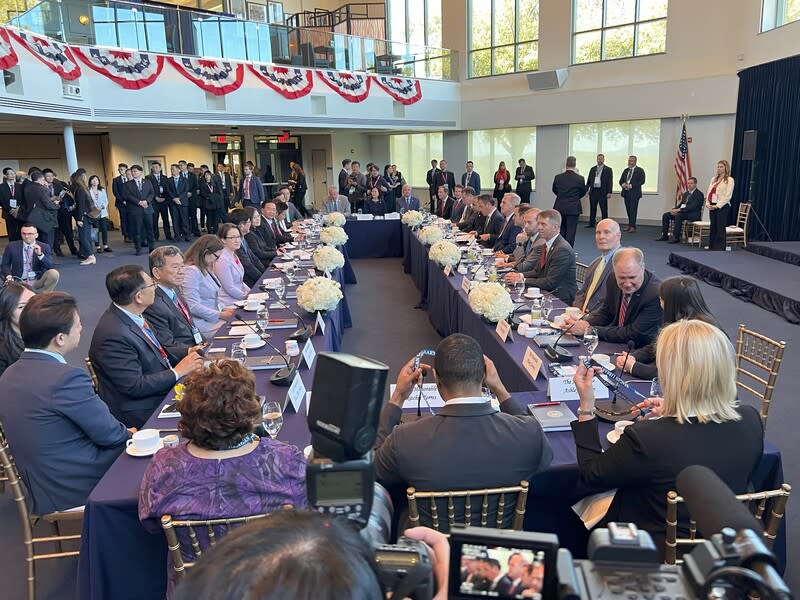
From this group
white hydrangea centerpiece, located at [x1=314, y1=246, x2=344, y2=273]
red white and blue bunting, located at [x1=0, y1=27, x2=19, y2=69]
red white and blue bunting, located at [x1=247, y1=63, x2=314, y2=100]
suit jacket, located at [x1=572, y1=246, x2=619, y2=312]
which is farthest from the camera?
red white and blue bunting, located at [x1=247, y1=63, x2=314, y2=100]

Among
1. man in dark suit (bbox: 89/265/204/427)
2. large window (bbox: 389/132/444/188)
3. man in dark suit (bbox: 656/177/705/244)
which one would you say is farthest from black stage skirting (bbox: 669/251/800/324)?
large window (bbox: 389/132/444/188)

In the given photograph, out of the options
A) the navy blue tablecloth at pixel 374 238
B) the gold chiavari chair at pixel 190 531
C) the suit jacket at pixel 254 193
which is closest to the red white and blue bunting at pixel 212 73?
the suit jacket at pixel 254 193

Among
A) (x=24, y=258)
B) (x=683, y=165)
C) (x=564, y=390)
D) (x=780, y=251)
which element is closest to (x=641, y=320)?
(x=564, y=390)

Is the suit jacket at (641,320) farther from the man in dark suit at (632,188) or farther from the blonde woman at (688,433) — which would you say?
the man in dark suit at (632,188)

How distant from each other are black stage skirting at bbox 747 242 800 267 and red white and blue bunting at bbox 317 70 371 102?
30.8ft

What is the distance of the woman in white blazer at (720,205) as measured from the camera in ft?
32.1

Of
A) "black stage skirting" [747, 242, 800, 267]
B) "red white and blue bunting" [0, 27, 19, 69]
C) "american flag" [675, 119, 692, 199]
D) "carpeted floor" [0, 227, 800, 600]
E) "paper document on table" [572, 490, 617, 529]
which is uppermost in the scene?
"red white and blue bunting" [0, 27, 19, 69]

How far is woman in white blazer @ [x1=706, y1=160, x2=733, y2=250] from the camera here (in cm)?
977

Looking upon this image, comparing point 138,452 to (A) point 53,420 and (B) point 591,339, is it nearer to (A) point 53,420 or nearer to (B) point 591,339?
(A) point 53,420

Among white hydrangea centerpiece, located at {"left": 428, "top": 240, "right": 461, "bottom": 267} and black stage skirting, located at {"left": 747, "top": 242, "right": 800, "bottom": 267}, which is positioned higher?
white hydrangea centerpiece, located at {"left": 428, "top": 240, "right": 461, "bottom": 267}

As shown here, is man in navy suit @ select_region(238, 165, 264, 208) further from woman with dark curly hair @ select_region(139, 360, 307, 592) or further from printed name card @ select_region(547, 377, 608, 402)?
woman with dark curly hair @ select_region(139, 360, 307, 592)

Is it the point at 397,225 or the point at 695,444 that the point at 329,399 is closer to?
the point at 695,444

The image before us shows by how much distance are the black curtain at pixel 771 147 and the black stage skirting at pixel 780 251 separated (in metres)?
1.34

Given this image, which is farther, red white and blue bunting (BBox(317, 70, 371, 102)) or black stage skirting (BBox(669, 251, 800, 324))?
red white and blue bunting (BBox(317, 70, 371, 102))
